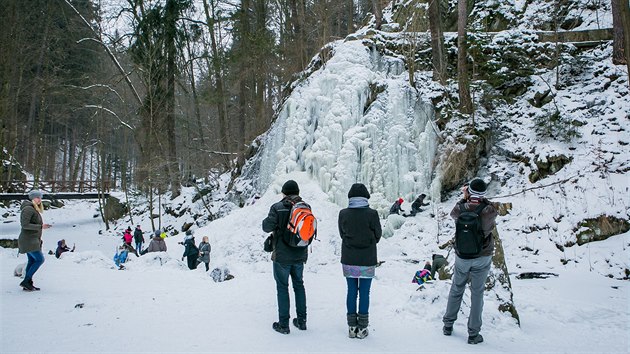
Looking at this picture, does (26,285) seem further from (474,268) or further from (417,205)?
(417,205)

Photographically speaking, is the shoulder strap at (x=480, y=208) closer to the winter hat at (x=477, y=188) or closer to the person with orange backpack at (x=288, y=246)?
the winter hat at (x=477, y=188)

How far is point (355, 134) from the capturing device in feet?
38.1

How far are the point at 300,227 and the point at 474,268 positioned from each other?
1659 mm

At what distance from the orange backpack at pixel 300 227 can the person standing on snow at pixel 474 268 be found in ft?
4.63

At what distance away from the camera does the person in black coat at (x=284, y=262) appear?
3729mm

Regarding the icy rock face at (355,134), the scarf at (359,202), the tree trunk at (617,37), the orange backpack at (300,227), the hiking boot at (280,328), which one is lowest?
the hiking boot at (280,328)

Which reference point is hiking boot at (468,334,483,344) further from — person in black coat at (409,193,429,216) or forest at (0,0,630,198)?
forest at (0,0,630,198)

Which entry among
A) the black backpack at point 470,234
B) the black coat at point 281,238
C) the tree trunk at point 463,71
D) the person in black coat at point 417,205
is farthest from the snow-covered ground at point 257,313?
the tree trunk at point 463,71

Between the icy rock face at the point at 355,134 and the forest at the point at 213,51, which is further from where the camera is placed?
the forest at the point at 213,51

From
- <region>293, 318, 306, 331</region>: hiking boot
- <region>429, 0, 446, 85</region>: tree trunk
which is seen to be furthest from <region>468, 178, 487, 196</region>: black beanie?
<region>429, 0, 446, 85</region>: tree trunk

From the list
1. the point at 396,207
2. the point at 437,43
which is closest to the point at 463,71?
the point at 437,43

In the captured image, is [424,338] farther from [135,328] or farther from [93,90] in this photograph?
[93,90]

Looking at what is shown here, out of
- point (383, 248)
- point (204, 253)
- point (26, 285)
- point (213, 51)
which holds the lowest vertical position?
point (383, 248)

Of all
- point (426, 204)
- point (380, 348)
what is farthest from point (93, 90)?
point (380, 348)
